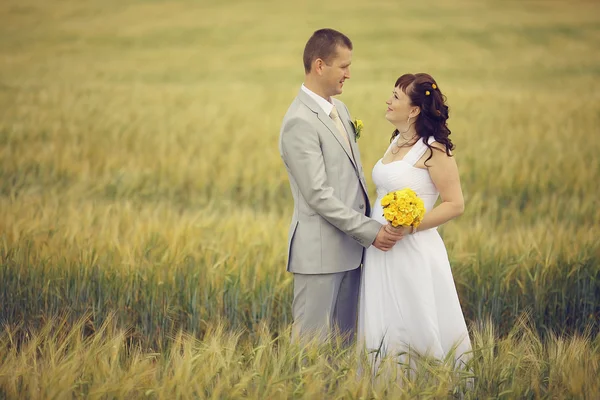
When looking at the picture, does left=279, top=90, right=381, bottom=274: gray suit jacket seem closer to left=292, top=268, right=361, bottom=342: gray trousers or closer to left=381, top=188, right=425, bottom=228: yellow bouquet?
left=292, top=268, right=361, bottom=342: gray trousers

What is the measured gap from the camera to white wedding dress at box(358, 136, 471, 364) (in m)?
3.30

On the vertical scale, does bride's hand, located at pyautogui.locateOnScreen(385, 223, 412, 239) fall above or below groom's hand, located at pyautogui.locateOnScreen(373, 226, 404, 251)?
above

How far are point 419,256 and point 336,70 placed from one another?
963 mm

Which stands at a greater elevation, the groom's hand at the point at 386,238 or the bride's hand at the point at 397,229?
the bride's hand at the point at 397,229

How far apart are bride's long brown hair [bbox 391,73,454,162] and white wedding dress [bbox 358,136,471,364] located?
5 cm

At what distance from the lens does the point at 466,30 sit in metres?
26.5

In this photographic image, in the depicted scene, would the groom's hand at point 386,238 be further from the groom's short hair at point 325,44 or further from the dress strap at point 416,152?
the groom's short hair at point 325,44

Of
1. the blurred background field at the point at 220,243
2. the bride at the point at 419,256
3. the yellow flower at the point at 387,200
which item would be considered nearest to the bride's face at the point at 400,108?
the bride at the point at 419,256

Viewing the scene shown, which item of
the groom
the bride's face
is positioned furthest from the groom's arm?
the bride's face

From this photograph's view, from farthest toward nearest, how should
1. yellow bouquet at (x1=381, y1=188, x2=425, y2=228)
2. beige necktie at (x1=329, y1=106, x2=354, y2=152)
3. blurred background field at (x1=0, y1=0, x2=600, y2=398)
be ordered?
beige necktie at (x1=329, y1=106, x2=354, y2=152) → yellow bouquet at (x1=381, y1=188, x2=425, y2=228) → blurred background field at (x1=0, y1=0, x2=600, y2=398)

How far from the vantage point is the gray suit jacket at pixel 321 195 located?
128 inches

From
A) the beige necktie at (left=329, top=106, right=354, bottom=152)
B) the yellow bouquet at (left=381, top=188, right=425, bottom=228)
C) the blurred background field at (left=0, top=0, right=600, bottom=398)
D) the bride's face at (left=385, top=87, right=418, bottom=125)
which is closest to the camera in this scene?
the blurred background field at (left=0, top=0, right=600, bottom=398)

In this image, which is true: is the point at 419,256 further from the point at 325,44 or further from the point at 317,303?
the point at 325,44

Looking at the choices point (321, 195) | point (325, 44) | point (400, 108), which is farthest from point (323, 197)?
point (325, 44)
